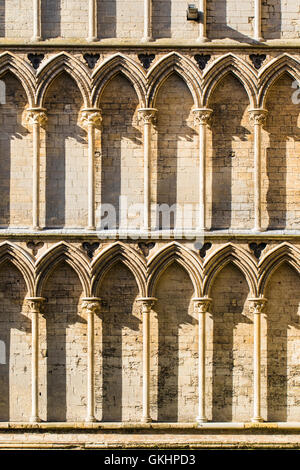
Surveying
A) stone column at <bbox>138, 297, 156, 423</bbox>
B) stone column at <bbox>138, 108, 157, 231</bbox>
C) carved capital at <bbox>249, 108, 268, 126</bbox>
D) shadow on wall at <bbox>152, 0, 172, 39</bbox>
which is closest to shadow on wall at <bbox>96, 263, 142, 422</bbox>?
stone column at <bbox>138, 297, 156, 423</bbox>

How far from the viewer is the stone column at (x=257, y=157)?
489 inches

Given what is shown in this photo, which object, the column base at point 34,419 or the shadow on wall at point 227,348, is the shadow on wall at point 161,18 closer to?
the shadow on wall at point 227,348

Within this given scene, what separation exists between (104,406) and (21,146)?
389 centimetres

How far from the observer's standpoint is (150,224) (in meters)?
12.5

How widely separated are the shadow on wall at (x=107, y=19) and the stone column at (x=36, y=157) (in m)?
1.43

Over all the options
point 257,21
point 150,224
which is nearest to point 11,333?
point 150,224

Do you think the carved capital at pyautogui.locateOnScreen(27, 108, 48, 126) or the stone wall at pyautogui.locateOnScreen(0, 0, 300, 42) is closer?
the carved capital at pyautogui.locateOnScreen(27, 108, 48, 126)

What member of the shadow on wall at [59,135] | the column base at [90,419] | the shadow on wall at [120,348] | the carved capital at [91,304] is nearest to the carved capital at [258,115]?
the shadow on wall at [59,135]

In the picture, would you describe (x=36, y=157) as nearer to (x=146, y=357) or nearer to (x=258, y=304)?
(x=146, y=357)

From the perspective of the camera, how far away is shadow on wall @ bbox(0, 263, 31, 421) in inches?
492

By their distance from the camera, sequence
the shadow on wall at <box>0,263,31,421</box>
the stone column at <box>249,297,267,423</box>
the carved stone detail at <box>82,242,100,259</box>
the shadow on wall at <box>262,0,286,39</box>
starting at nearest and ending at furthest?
the stone column at <box>249,297,267,423</box>
the carved stone detail at <box>82,242,100,259</box>
the shadow on wall at <box>0,263,31,421</box>
the shadow on wall at <box>262,0,286,39</box>

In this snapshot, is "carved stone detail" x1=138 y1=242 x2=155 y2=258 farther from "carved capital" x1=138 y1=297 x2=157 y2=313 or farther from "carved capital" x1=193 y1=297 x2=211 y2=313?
"carved capital" x1=193 y1=297 x2=211 y2=313

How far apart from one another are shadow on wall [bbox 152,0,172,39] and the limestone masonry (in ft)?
0.08

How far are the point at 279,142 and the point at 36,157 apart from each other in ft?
11.4
